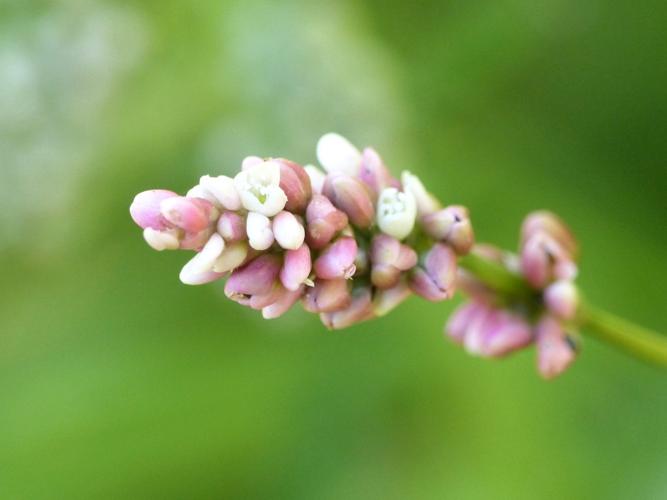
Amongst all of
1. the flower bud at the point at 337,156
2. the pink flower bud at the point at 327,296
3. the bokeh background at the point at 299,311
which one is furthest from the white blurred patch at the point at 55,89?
the pink flower bud at the point at 327,296

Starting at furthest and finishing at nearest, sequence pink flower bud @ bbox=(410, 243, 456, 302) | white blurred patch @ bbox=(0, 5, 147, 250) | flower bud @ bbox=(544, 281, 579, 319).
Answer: white blurred patch @ bbox=(0, 5, 147, 250), flower bud @ bbox=(544, 281, 579, 319), pink flower bud @ bbox=(410, 243, 456, 302)

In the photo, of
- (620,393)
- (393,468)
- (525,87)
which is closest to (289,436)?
(393,468)

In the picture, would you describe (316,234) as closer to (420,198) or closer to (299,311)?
(420,198)

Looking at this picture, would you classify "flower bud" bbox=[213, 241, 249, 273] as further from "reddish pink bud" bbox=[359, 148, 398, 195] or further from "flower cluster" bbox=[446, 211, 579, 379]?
"flower cluster" bbox=[446, 211, 579, 379]

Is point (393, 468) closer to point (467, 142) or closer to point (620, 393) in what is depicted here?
point (620, 393)

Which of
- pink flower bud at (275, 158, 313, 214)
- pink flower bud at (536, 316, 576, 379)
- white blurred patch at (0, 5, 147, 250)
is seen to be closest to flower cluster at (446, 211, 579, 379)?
pink flower bud at (536, 316, 576, 379)

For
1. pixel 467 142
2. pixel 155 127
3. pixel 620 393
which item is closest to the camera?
pixel 620 393

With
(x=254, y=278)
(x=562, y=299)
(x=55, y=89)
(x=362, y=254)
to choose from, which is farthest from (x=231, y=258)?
(x=55, y=89)
